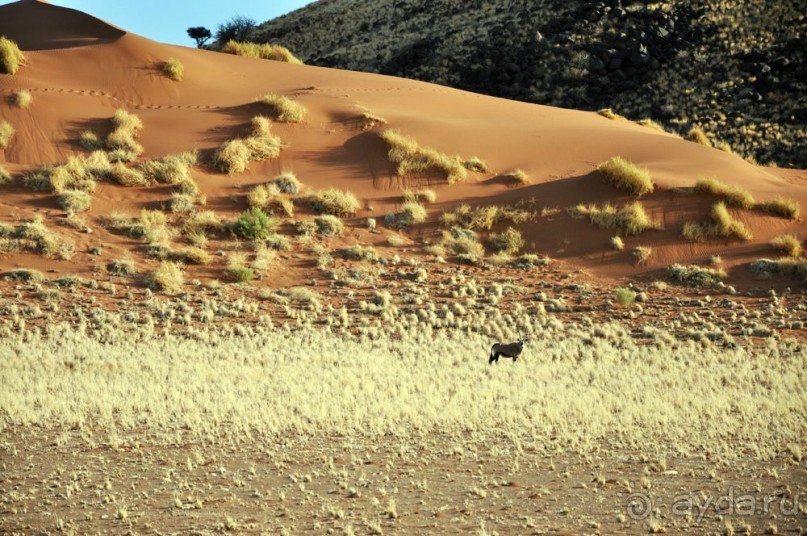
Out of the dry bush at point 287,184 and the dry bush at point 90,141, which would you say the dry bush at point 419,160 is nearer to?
the dry bush at point 287,184

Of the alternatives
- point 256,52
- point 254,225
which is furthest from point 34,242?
point 256,52

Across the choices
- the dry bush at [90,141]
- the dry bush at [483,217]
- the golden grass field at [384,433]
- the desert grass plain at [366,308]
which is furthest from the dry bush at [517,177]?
the dry bush at [90,141]

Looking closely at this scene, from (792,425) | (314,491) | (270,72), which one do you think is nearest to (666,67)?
(270,72)

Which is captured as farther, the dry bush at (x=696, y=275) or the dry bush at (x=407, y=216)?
the dry bush at (x=407, y=216)

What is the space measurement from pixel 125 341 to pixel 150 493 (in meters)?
7.68

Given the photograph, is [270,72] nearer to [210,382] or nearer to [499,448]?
[210,382]

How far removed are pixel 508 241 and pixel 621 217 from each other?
3229mm

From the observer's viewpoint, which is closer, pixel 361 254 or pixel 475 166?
pixel 361 254

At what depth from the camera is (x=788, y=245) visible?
72.1 ft

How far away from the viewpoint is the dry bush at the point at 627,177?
961 inches

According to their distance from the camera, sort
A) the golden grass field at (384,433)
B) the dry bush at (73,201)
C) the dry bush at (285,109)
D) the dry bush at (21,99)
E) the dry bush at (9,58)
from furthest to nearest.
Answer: the dry bush at (9,58)
the dry bush at (285,109)
the dry bush at (21,99)
the dry bush at (73,201)
the golden grass field at (384,433)

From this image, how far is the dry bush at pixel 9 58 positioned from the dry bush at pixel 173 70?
464 cm

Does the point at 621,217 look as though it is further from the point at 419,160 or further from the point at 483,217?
the point at 419,160

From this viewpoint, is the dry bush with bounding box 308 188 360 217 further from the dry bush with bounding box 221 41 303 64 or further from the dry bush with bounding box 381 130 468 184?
the dry bush with bounding box 221 41 303 64
